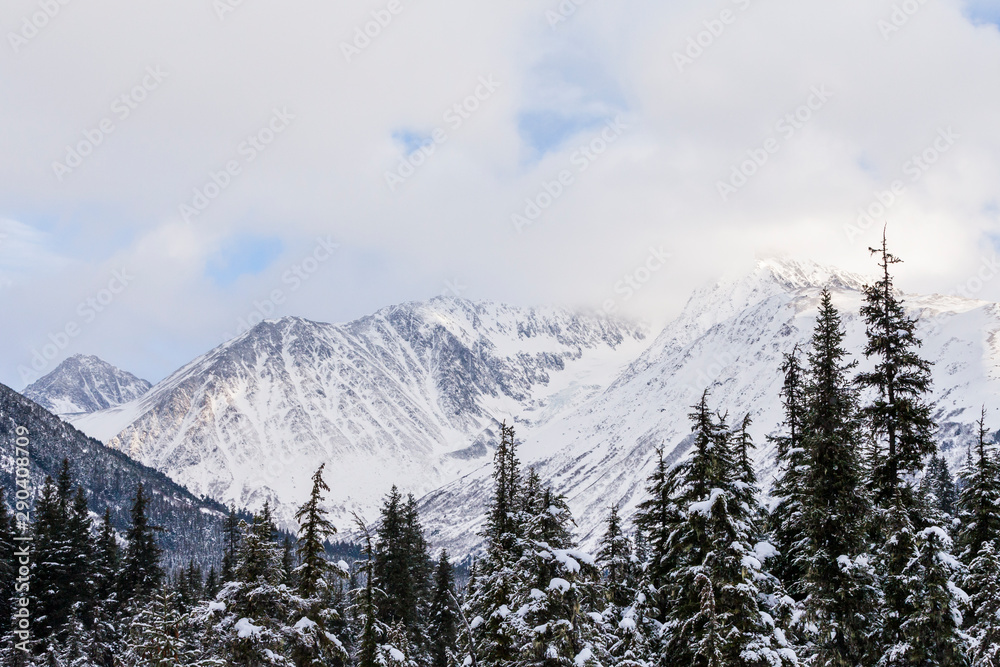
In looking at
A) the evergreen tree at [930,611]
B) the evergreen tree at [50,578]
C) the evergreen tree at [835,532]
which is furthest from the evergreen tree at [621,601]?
the evergreen tree at [50,578]

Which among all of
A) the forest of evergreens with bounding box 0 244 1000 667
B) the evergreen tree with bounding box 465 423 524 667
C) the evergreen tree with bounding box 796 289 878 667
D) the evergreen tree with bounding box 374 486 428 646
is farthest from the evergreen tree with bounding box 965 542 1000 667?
the evergreen tree with bounding box 374 486 428 646

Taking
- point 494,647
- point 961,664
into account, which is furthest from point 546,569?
point 961,664

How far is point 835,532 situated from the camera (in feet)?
81.4

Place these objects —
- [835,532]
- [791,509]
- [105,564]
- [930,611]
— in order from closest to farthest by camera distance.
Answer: [930,611] → [835,532] → [791,509] → [105,564]

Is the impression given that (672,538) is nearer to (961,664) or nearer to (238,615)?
(961,664)

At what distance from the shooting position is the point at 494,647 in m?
26.3

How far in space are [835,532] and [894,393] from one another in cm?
514

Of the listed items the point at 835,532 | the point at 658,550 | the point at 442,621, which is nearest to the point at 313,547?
the point at 658,550

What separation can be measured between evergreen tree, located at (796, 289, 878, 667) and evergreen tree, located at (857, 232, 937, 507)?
104cm

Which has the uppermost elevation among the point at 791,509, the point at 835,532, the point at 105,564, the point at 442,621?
the point at 105,564

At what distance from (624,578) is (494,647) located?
10196mm

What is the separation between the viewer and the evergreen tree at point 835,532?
79.6ft

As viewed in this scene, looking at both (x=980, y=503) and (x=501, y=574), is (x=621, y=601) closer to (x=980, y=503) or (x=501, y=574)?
(x=501, y=574)

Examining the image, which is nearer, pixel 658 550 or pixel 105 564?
pixel 658 550
